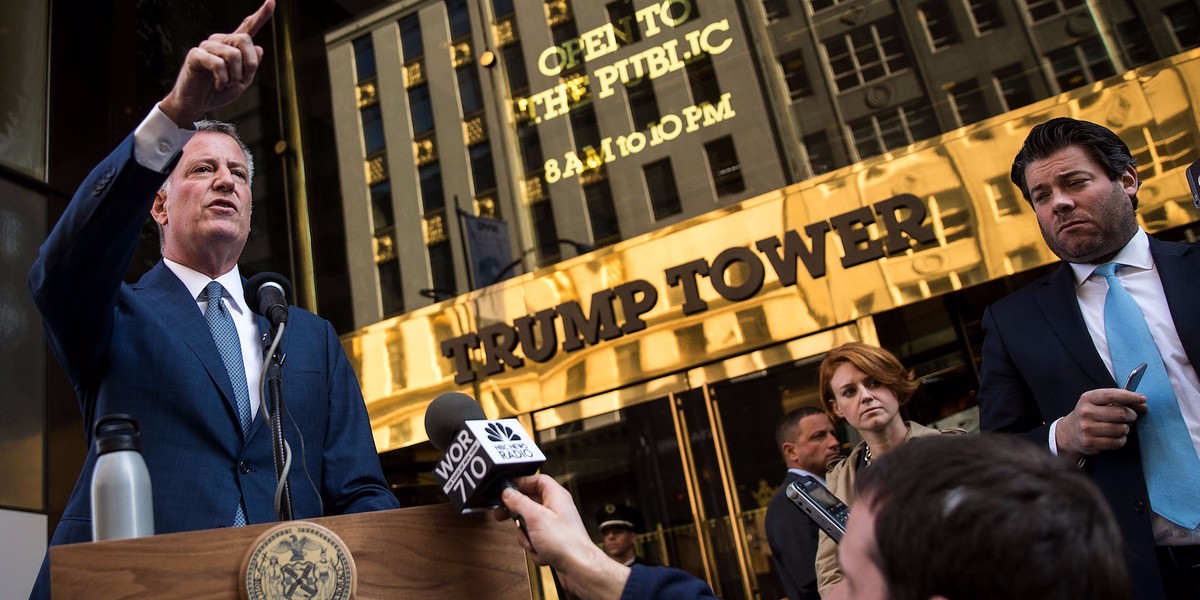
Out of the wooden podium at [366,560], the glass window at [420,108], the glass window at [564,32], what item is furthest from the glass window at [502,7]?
the wooden podium at [366,560]

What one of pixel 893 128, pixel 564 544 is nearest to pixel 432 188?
pixel 893 128

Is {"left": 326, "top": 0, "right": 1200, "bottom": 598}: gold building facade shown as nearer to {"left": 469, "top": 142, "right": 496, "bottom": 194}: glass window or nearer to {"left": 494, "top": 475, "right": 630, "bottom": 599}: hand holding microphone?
{"left": 469, "top": 142, "right": 496, "bottom": 194}: glass window

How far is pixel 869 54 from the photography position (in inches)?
284

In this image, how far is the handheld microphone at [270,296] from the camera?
1833 millimetres

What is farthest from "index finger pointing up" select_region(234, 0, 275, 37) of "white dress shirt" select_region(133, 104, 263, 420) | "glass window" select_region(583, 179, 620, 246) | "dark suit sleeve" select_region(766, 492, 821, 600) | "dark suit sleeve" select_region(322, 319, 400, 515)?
"glass window" select_region(583, 179, 620, 246)

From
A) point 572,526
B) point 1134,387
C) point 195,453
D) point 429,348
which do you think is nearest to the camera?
point 572,526

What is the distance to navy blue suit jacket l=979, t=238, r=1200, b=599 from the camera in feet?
7.47

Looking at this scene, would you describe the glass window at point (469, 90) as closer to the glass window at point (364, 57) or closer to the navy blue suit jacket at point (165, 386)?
the glass window at point (364, 57)

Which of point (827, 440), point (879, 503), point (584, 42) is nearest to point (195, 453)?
point (879, 503)

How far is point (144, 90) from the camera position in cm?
728

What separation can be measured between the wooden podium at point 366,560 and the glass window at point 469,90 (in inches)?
295

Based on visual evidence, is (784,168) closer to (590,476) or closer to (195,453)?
(590,476)

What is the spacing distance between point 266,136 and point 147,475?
8299 mm

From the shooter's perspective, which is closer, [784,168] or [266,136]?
[784,168]
